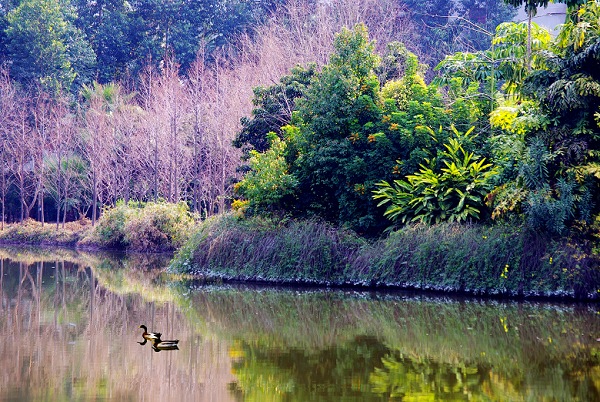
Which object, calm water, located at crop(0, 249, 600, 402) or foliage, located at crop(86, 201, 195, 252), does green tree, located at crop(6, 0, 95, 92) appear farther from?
calm water, located at crop(0, 249, 600, 402)

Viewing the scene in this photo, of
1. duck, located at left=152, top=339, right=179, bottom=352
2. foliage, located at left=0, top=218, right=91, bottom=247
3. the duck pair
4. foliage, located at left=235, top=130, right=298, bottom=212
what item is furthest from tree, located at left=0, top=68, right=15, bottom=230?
duck, located at left=152, top=339, right=179, bottom=352

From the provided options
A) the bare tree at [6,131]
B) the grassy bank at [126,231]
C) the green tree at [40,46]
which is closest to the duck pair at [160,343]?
the grassy bank at [126,231]

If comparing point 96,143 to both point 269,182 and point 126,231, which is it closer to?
point 126,231

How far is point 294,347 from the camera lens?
11.1 meters

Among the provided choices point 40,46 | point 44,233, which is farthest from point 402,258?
point 40,46

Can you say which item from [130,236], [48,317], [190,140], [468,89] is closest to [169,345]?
[48,317]

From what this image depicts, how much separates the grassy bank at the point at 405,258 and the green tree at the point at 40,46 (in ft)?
102

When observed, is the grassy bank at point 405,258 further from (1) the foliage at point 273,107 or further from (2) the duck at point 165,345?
(2) the duck at point 165,345

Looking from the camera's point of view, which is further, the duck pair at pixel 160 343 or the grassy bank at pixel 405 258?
the grassy bank at pixel 405 258

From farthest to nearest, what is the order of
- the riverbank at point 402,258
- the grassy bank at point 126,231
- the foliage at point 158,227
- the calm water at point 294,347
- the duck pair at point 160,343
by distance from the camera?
the grassy bank at point 126,231
the foliage at point 158,227
the riverbank at point 402,258
the duck pair at point 160,343
the calm water at point 294,347

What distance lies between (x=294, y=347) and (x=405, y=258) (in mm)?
6813

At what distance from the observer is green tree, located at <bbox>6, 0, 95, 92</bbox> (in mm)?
48281

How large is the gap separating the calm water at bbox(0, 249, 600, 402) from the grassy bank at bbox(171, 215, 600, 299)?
0.68 meters

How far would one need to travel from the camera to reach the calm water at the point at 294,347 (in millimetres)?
8539
